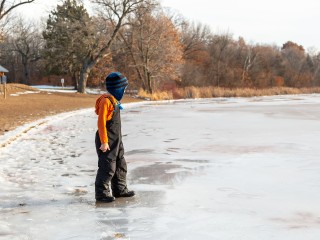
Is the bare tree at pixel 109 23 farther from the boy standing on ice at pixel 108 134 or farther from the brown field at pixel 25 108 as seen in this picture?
the boy standing on ice at pixel 108 134

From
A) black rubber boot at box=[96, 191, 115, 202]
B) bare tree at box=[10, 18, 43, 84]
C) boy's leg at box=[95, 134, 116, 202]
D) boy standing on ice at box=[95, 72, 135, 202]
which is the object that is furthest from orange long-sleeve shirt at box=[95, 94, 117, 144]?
bare tree at box=[10, 18, 43, 84]

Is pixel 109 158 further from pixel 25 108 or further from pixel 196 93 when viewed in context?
pixel 196 93

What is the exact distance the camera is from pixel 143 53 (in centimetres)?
4300

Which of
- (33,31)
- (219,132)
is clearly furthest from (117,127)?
(33,31)

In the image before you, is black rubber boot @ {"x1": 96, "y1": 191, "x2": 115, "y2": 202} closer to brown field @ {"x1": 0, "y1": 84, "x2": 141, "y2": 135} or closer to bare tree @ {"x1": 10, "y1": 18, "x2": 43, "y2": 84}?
brown field @ {"x1": 0, "y1": 84, "x2": 141, "y2": 135}

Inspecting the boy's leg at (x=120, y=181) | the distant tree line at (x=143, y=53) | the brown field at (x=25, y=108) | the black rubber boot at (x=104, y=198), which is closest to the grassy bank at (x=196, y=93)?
the distant tree line at (x=143, y=53)

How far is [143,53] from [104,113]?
3882 cm

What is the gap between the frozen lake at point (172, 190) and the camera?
390 centimetres

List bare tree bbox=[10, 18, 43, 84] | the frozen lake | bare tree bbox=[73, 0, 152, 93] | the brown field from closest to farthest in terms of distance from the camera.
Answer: the frozen lake → the brown field → bare tree bbox=[73, 0, 152, 93] → bare tree bbox=[10, 18, 43, 84]

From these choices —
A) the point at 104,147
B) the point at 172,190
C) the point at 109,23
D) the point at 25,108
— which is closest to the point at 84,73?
the point at 109,23

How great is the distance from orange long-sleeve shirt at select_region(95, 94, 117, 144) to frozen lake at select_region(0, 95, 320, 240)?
83 cm

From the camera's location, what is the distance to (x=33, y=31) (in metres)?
80.4

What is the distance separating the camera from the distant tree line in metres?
38.9

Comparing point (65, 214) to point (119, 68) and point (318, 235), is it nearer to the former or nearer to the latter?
point (318, 235)
